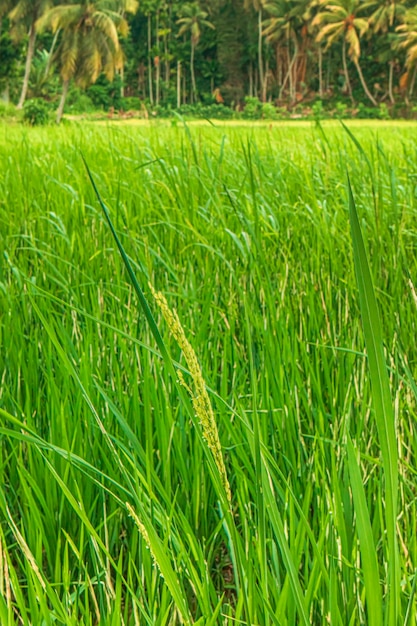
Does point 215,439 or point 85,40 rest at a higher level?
point 85,40

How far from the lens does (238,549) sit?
45 centimetres

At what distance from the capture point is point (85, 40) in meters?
24.9

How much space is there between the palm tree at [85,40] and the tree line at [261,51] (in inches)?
151

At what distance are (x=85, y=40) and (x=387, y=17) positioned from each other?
1788 cm

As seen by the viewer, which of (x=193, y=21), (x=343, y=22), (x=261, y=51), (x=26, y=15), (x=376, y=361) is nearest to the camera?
(x=376, y=361)

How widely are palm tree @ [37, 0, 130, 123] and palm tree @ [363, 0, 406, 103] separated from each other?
1561 centimetres

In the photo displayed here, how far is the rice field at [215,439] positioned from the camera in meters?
0.47

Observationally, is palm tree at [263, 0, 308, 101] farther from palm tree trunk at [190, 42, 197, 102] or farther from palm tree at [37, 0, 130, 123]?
palm tree at [37, 0, 130, 123]

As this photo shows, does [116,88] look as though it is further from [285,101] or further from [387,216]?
[387,216]

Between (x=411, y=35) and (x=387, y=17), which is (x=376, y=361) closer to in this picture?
(x=411, y=35)

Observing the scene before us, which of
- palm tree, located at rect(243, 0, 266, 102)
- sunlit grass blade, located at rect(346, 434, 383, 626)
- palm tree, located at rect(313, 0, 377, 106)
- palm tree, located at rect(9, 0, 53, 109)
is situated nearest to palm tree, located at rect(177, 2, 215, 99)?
→ palm tree, located at rect(243, 0, 266, 102)

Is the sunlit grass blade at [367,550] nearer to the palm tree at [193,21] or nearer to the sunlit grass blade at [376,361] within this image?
the sunlit grass blade at [376,361]

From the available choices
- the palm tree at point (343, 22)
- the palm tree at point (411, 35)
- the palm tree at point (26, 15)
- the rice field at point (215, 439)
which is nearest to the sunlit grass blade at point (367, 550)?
the rice field at point (215, 439)

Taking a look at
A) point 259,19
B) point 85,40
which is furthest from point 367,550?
point 259,19
